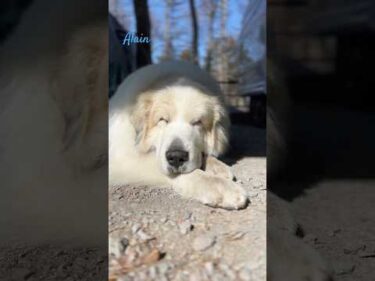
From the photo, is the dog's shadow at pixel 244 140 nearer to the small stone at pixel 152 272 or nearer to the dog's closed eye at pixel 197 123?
the dog's closed eye at pixel 197 123

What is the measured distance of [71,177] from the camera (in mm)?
3238

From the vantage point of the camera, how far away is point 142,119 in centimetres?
322

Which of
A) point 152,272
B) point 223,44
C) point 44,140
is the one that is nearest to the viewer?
point 152,272

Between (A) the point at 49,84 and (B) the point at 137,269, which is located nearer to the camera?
(B) the point at 137,269

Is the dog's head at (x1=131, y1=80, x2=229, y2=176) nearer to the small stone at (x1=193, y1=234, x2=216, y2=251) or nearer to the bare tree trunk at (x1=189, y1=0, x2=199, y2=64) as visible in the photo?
the bare tree trunk at (x1=189, y1=0, x2=199, y2=64)

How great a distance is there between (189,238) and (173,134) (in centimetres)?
68

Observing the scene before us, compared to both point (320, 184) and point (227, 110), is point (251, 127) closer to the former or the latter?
point (227, 110)

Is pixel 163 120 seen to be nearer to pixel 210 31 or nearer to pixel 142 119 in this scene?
pixel 142 119

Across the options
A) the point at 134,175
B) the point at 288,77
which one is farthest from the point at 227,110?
the point at 134,175

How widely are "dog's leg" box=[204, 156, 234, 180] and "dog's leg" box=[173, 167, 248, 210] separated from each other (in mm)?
A: 50

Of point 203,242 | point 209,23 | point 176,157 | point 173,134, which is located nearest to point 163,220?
point 203,242

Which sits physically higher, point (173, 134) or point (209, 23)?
point (209, 23)

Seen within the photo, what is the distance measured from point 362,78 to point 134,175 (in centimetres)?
166

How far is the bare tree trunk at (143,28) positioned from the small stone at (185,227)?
3.51 feet
